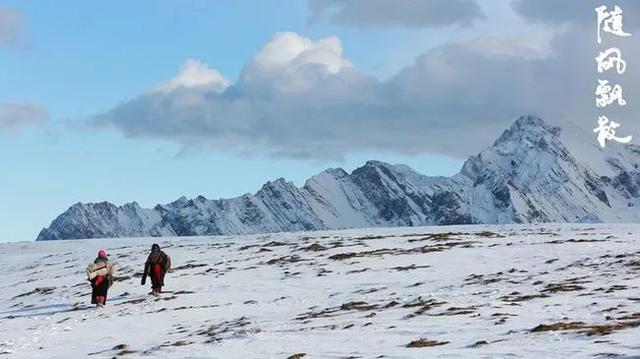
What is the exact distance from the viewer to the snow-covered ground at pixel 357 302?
19.7 metres

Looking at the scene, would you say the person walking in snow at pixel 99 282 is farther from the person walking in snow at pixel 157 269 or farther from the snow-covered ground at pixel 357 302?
the person walking in snow at pixel 157 269

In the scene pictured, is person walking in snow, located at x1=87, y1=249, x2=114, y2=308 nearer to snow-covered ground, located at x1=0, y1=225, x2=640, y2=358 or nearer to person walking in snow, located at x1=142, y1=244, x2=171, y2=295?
snow-covered ground, located at x1=0, y1=225, x2=640, y2=358

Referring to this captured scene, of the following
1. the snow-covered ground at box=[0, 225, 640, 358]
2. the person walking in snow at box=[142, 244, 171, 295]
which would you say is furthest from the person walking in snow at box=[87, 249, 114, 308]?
the person walking in snow at box=[142, 244, 171, 295]

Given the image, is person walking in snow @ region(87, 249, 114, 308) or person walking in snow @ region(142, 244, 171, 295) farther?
person walking in snow @ region(142, 244, 171, 295)

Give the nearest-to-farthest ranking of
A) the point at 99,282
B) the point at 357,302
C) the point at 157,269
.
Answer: the point at 357,302 < the point at 99,282 < the point at 157,269

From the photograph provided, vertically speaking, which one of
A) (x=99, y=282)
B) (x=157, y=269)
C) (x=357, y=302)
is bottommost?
(x=357, y=302)

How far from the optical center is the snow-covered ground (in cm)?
1970

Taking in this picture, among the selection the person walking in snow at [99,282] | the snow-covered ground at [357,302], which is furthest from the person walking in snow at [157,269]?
the person walking in snow at [99,282]

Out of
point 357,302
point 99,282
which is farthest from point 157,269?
point 357,302

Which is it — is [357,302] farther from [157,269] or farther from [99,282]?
[99,282]

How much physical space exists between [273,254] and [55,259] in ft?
49.3

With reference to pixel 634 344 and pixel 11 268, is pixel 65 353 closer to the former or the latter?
pixel 634 344

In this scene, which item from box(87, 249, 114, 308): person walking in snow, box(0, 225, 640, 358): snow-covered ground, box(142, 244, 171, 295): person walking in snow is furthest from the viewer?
box(142, 244, 171, 295): person walking in snow

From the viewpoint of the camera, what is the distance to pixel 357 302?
28000 mm
